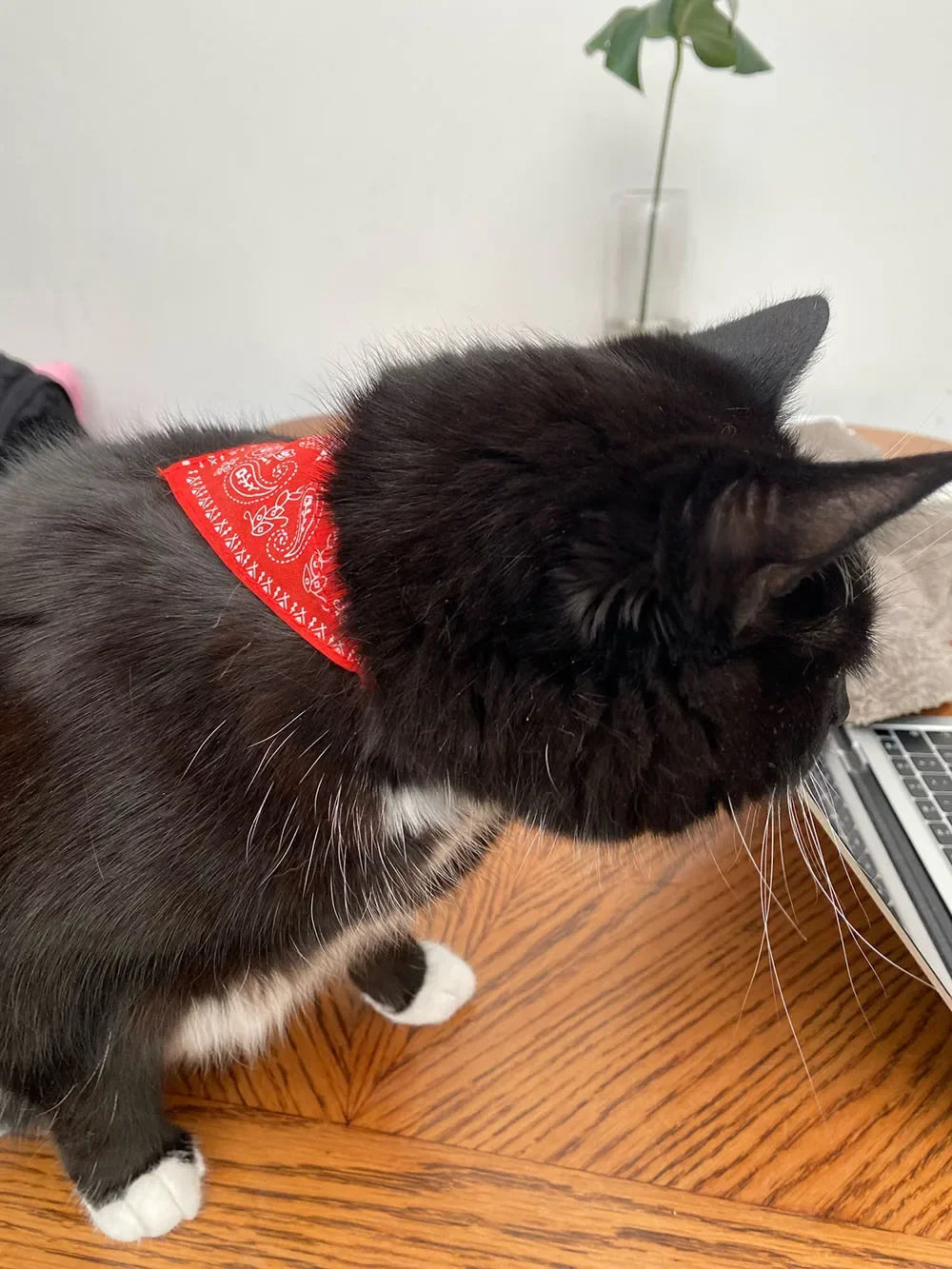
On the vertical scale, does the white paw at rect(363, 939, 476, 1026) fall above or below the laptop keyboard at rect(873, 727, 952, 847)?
below

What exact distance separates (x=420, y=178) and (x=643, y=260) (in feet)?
1.11

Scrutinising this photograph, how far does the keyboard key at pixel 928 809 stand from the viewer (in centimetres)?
54

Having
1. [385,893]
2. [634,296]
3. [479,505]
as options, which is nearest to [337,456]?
[479,505]

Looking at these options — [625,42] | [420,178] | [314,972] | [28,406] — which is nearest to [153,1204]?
[314,972]

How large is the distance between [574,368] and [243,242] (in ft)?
3.58

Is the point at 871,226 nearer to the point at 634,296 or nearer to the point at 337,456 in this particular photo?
the point at 634,296

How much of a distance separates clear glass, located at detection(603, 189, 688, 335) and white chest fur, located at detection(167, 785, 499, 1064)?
854 mm

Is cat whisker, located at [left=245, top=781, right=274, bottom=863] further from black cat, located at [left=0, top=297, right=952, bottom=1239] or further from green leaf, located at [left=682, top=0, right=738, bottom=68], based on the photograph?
green leaf, located at [left=682, top=0, right=738, bottom=68]

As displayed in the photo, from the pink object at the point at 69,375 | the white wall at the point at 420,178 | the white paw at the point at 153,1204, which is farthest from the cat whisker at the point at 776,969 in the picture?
the pink object at the point at 69,375

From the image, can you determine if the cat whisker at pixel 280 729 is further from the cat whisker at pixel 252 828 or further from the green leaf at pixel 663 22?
the green leaf at pixel 663 22

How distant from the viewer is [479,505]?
379mm

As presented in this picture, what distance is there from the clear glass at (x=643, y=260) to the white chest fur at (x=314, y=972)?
0.85 metres

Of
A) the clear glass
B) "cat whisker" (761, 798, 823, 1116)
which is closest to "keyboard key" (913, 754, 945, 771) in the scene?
"cat whisker" (761, 798, 823, 1116)

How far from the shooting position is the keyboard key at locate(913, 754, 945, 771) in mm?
598
